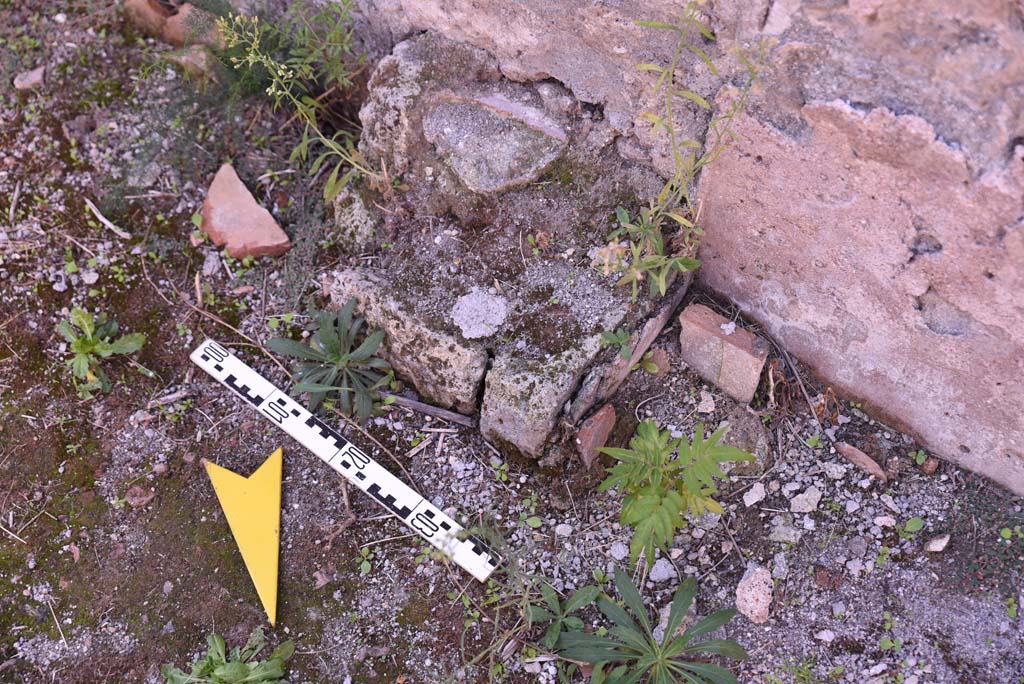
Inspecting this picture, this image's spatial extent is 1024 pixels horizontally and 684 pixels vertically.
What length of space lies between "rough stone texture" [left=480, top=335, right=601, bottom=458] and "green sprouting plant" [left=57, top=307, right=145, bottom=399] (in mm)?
1548

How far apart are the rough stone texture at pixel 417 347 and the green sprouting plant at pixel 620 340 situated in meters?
0.45

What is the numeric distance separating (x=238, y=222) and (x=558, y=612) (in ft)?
7.06

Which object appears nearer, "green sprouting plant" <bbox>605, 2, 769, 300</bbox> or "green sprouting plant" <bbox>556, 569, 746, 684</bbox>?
"green sprouting plant" <bbox>605, 2, 769, 300</bbox>

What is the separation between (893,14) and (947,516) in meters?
1.68

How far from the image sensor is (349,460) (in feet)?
9.93

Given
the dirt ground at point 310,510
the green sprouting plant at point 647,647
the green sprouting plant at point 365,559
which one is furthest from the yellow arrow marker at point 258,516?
the green sprouting plant at point 647,647

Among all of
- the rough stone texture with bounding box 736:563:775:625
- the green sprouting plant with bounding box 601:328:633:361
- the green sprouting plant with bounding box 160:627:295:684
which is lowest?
the green sprouting plant with bounding box 160:627:295:684

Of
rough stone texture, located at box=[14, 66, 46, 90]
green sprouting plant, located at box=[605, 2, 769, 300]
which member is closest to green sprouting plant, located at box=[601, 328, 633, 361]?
green sprouting plant, located at box=[605, 2, 769, 300]

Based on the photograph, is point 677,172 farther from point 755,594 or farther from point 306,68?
point 306,68

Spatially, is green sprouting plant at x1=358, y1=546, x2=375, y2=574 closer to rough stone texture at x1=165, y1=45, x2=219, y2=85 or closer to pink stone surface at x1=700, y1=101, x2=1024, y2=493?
pink stone surface at x1=700, y1=101, x2=1024, y2=493

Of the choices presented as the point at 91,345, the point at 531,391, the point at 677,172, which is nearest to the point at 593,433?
the point at 531,391

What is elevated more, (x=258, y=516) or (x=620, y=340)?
(x=620, y=340)

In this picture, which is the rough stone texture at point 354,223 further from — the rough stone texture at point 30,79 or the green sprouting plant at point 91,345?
the rough stone texture at point 30,79

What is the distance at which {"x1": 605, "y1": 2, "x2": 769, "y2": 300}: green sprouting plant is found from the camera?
2350 mm
